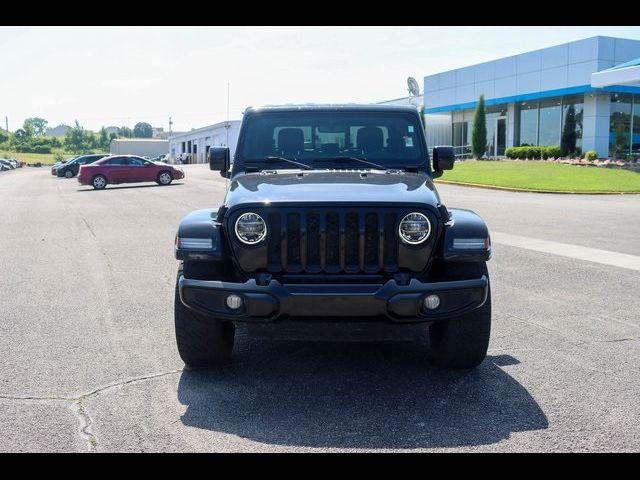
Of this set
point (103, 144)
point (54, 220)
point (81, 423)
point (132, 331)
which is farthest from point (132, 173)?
point (103, 144)

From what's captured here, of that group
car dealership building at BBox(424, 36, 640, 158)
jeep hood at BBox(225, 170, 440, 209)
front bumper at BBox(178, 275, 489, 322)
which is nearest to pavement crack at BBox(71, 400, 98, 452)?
front bumper at BBox(178, 275, 489, 322)

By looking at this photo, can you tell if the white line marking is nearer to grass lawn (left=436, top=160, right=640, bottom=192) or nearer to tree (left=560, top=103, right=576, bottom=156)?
grass lawn (left=436, top=160, right=640, bottom=192)

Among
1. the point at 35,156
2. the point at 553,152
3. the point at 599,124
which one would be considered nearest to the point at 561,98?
the point at 599,124

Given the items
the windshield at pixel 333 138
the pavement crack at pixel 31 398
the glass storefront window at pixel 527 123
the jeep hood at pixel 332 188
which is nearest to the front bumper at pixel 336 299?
the jeep hood at pixel 332 188

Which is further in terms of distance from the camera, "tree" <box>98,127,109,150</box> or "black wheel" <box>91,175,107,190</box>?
"tree" <box>98,127,109,150</box>

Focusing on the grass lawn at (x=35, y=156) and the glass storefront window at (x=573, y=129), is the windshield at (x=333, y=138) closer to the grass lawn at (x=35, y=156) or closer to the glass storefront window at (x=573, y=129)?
the glass storefront window at (x=573, y=129)

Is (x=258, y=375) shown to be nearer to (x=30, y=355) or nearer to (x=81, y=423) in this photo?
(x=81, y=423)

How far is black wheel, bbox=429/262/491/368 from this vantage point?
15.1 feet

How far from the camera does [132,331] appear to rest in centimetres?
614

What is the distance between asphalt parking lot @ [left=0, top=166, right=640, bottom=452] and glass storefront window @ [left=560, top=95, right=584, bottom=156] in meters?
33.0

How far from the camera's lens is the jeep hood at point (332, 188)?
4465 mm

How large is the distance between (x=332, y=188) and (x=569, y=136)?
38575 mm

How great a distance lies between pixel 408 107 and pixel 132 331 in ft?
10.3

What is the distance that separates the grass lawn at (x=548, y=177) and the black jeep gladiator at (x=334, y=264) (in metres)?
21.1
